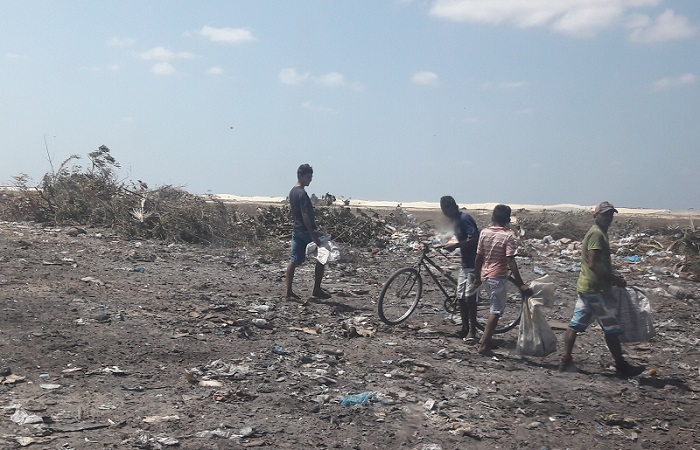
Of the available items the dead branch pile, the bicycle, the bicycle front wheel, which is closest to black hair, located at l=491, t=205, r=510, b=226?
the bicycle

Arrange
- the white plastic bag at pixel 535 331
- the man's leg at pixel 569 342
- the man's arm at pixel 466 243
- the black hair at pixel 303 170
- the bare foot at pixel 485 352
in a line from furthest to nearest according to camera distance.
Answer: the black hair at pixel 303 170 < the man's arm at pixel 466 243 < the bare foot at pixel 485 352 < the white plastic bag at pixel 535 331 < the man's leg at pixel 569 342

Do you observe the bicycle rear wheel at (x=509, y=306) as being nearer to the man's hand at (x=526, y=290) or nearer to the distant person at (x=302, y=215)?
the man's hand at (x=526, y=290)

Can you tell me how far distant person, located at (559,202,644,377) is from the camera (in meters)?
5.63

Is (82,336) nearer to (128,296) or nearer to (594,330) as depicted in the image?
(128,296)

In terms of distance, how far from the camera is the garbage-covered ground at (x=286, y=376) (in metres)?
4.35

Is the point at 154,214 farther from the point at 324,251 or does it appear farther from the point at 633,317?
the point at 633,317

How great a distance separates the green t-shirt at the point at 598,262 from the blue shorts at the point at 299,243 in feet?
11.0

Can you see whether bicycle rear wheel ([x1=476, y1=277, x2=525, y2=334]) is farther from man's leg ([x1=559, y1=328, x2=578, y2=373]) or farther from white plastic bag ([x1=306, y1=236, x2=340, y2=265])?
white plastic bag ([x1=306, y1=236, x2=340, y2=265])

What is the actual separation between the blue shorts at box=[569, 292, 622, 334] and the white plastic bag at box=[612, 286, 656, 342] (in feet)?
0.22

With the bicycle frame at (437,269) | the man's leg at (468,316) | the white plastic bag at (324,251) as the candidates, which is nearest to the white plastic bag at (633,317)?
the man's leg at (468,316)

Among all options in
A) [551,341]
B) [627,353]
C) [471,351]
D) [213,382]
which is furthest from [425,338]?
[213,382]

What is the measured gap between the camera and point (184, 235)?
44.1ft

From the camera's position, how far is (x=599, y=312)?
574cm

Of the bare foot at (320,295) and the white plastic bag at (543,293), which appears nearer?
the white plastic bag at (543,293)
